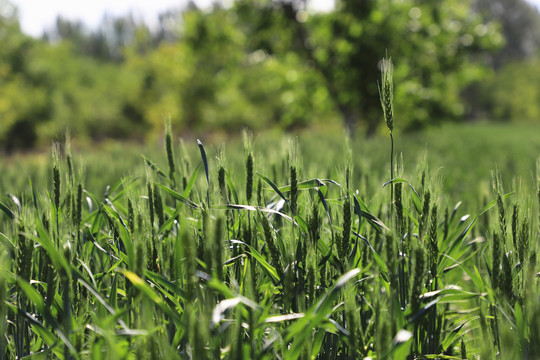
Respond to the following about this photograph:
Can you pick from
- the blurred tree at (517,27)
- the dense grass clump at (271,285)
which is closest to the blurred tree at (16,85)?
the dense grass clump at (271,285)

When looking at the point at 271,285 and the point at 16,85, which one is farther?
the point at 16,85

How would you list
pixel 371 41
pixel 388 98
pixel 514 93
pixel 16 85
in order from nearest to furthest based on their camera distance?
1. pixel 388 98
2. pixel 371 41
3. pixel 16 85
4. pixel 514 93

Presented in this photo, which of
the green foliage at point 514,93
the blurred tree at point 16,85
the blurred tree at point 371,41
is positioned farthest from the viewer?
the green foliage at point 514,93

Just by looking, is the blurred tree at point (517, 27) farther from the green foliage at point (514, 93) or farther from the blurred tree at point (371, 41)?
the blurred tree at point (371, 41)

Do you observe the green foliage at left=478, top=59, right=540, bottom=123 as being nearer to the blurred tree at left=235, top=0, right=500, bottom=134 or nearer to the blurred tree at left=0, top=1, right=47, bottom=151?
the blurred tree at left=235, top=0, right=500, bottom=134

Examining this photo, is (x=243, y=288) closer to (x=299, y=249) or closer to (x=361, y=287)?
(x=299, y=249)

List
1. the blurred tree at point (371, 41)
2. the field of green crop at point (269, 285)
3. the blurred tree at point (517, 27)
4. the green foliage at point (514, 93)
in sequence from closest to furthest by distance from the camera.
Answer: the field of green crop at point (269, 285) → the blurred tree at point (371, 41) → the green foliage at point (514, 93) → the blurred tree at point (517, 27)

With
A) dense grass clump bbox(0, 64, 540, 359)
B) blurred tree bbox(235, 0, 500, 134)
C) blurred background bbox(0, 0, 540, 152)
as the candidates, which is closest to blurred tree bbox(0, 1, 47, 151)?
blurred background bbox(0, 0, 540, 152)

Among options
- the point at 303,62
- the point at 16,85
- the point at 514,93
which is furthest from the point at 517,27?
the point at 16,85

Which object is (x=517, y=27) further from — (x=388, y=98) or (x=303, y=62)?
(x=388, y=98)

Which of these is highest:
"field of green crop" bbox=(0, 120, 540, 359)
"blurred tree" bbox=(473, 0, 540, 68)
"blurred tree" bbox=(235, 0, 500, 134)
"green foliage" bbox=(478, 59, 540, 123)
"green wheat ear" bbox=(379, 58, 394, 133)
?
"blurred tree" bbox=(473, 0, 540, 68)

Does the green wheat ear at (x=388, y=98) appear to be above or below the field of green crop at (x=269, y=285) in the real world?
above

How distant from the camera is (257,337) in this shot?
122 centimetres

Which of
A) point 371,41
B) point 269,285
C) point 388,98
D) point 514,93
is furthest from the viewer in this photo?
point 514,93
